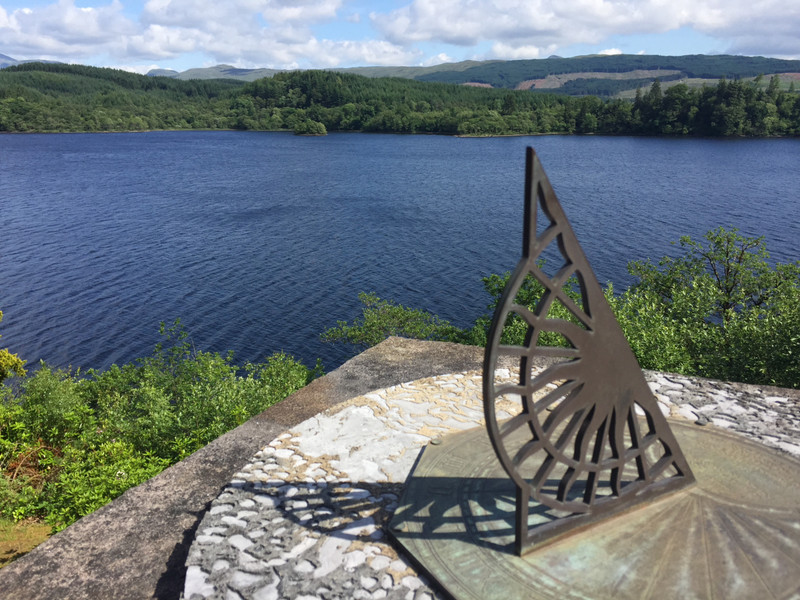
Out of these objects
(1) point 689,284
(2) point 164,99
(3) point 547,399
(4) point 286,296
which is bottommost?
(4) point 286,296

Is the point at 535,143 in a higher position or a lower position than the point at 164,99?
lower

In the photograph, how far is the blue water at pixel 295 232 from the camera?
32.7m

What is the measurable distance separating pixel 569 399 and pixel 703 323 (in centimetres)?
1361

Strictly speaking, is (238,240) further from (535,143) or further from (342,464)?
(535,143)

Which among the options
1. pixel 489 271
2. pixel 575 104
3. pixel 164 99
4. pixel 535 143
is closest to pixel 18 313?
pixel 489 271

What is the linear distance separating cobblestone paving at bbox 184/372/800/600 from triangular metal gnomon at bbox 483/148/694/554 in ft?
5.88

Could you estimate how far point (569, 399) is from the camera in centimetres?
691

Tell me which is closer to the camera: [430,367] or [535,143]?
[430,367]

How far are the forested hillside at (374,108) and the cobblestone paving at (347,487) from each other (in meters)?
114

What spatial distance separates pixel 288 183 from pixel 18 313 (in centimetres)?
4048

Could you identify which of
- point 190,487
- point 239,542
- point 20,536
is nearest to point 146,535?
Answer: point 190,487

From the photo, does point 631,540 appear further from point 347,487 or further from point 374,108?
point 374,108

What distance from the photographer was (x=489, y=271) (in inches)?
1486

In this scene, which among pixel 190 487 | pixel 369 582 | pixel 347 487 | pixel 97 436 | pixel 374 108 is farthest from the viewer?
pixel 374 108
